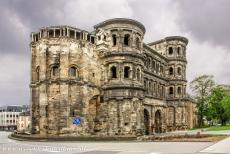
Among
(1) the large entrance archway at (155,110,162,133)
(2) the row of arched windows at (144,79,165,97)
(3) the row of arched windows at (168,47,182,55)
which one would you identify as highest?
(3) the row of arched windows at (168,47,182,55)

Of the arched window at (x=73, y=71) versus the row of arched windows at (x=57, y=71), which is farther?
the arched window at (x=73, y=71)

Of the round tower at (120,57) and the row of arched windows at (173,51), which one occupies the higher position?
the row of arched windows at (173,51)

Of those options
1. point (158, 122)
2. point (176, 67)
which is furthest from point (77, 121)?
point (176, 67)

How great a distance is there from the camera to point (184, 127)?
66188 millimetres

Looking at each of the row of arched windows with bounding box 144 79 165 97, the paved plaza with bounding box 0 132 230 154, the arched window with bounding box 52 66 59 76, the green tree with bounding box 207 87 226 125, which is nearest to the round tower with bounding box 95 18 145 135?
the arched window with bounding box 52 66 59 76

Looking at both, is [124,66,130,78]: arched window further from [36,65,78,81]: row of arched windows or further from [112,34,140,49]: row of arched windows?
[36,65,78,81]: row of arched windows

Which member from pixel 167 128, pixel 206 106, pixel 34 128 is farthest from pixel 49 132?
pixel 206 106

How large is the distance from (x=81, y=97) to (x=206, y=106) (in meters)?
41.2

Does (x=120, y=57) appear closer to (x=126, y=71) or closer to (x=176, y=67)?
(x=126, y=71)

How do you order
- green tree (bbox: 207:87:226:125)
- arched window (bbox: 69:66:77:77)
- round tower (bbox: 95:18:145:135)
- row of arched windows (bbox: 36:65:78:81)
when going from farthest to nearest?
green tree (bbox: 207:87:226:125) → round tower (bbox: 95:18:145:135) → arched window (bbox: 69:66:77:77) → row of arched windows (bbox: 36:65:78:81)

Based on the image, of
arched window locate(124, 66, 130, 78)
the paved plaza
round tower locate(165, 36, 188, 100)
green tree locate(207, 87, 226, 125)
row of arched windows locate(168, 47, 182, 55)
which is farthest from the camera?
green tree locate(207, 87, 226, 125)

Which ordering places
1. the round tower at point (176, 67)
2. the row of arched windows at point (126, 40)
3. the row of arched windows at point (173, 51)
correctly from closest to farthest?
1. the row of arched windows at point (126, 40)
2. the round tower at point (176, 67)
3. the row of arched windows at point (173, 51)

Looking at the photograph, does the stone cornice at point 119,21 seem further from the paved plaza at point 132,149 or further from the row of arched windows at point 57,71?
the paved plaza at point 132,149

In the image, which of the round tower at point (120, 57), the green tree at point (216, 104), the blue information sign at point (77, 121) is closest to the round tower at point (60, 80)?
the blue information sign at point (77, 121)
